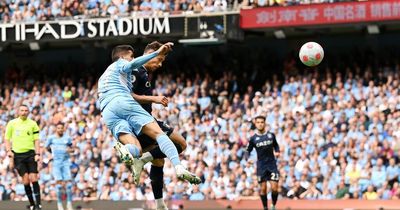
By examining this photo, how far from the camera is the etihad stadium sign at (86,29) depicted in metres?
28.7

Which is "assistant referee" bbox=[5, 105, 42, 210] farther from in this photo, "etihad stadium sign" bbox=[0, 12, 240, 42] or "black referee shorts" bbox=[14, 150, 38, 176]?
"etihad stadium sign" bbox=[0, 12, 240, 42]

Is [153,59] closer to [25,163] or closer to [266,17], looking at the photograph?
[25,163]

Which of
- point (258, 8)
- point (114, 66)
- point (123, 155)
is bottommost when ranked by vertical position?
point (123, 155)

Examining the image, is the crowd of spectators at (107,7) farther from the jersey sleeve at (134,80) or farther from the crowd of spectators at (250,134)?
the jersey sleeve at (134,80)

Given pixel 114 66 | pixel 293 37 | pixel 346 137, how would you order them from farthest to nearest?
1. pixel 293 37
2. pixel 346 137
3. pixel 114 66

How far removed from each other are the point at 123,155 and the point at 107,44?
1903 cm

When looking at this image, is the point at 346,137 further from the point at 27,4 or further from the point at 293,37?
the point at 27,4

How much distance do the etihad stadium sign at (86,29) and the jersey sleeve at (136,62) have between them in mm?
15301

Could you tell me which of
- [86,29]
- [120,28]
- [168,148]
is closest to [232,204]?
[120,28]

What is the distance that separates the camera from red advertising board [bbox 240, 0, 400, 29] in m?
26.3

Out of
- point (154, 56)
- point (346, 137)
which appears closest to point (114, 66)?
point (154, 56)

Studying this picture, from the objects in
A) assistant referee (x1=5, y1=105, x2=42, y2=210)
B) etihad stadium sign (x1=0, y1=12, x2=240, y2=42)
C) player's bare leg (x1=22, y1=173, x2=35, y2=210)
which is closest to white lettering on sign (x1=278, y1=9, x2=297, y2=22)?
etihad stadium sign (x1=0, y1=12, x2=240, y2=42)

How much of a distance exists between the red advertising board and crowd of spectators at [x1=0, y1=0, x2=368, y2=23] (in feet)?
0.74

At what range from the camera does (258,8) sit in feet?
90.8
